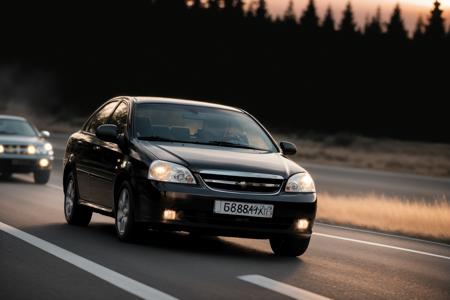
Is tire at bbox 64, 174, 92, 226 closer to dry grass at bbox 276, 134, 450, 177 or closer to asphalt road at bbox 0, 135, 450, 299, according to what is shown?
asphalt road at bbox 0, 135, 450, 299

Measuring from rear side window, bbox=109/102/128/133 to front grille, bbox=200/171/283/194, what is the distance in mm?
1669

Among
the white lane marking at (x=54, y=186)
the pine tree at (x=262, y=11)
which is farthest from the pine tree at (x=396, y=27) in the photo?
the white lane marking at (x=54, y=186)

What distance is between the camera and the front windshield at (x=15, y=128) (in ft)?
69.7

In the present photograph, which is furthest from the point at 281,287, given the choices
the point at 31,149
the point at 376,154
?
the point at 376,154

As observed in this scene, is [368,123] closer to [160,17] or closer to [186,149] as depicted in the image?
[160,17]

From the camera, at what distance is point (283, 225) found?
930cm

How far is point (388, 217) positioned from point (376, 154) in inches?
1631

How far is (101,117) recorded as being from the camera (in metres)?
11.7

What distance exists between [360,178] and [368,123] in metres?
66.3

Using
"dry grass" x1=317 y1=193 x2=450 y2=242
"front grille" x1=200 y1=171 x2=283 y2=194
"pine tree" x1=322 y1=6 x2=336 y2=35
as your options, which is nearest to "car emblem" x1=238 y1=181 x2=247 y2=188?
"front grille" x1=200 y1=171 x2=283 y2=194

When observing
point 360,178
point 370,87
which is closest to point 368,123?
point 370,87

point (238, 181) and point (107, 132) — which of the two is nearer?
point (238, 181)

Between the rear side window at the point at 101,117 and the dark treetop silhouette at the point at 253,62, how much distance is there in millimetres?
82156

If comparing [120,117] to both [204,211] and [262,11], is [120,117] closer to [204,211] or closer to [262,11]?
[204,211]
